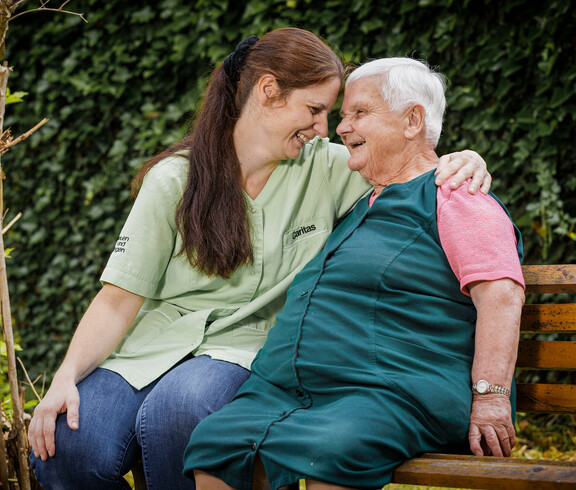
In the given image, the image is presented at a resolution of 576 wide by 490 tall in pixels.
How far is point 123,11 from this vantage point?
4.16 metres

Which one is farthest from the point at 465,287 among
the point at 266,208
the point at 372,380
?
the point at 266,208

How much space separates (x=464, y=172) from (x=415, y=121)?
0.31 m

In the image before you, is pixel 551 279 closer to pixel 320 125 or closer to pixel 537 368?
pixel 537 368

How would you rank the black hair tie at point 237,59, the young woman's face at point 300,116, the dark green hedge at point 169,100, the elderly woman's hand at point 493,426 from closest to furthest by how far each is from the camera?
the elderly woman's hand at point 493,426 < the young woman's face at point 300,116 < the black hair tie at point 237,59 < the dark green hedge at point 169,100

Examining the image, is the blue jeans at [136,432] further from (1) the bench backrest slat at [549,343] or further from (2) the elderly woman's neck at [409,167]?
(1) the bench backrest slat at [549,343]

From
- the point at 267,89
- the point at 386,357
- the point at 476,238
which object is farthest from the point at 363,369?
the point at 267,89

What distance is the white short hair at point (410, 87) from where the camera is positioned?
213 cm

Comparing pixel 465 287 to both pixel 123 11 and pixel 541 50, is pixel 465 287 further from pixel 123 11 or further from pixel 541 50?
pixel 123 11

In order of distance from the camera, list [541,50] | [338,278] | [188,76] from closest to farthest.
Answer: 1. [338,278]
2. [541,50]
3. [188,76]

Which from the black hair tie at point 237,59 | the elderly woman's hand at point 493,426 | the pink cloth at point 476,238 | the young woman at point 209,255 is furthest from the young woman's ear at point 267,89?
the elderly woman's hand at point 493,426

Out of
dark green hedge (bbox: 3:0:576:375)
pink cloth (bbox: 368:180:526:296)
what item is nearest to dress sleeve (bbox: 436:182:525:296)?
pink cloth (bbox: 368:180:526:296)

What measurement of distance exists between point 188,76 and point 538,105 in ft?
6.80

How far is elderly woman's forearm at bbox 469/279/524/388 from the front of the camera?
172 cm

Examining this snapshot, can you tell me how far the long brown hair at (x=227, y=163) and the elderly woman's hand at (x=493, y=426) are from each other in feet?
3.08
